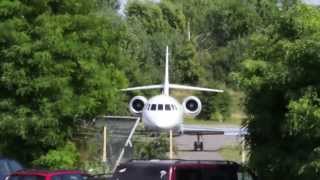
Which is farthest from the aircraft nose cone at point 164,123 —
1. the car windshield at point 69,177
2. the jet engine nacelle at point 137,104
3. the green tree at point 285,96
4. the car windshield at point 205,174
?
the car windshield at point 205,174

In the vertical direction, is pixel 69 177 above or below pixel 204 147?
below

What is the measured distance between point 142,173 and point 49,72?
44.8ft

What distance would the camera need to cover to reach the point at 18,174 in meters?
18.5

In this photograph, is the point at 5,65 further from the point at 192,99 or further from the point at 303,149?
the point at 192,99

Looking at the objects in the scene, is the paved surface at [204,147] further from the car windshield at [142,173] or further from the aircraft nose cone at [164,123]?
the car windshield at [142,173]

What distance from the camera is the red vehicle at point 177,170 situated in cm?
1448

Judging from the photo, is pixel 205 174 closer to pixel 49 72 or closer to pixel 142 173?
pixel 142 173

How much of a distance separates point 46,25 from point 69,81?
2.02m

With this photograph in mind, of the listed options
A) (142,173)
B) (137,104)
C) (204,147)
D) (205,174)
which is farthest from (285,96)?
(204,147)

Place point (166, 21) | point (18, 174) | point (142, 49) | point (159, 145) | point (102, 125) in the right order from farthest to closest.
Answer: point (166, 21) → point (142, 49) → point (159, 145) → point (102, 125) → point (18, 174)

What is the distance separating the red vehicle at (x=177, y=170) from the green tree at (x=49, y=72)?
499 inches

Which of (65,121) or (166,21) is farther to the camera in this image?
(166,21)

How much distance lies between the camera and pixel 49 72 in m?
27.8

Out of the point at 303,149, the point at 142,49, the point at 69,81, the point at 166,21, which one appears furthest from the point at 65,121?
the point at 166,21
